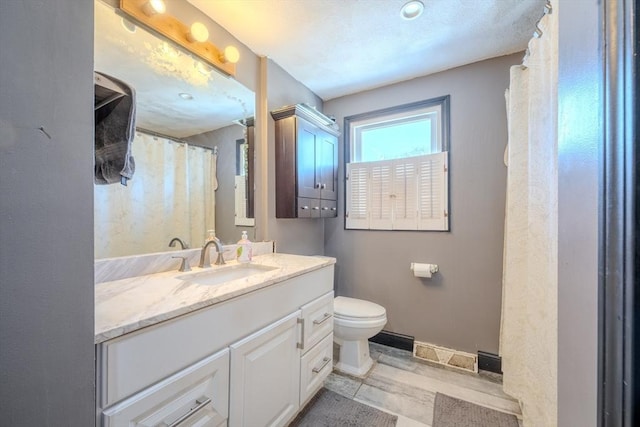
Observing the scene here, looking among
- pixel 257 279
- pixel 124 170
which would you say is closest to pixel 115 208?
pixel 124 170

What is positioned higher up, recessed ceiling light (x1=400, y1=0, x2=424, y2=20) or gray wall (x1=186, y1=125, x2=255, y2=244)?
recessed ceiling light (x1=400, y1=0, x2=424, y2=20)

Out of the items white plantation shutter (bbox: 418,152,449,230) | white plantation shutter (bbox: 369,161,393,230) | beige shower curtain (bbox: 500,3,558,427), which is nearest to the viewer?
beige shower curtain (bbox: 500,3,558,427)

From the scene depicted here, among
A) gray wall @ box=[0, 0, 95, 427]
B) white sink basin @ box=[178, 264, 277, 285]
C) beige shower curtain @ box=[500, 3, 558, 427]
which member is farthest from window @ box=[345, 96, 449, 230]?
gray wall @ box=[0, 0, 95, 427]

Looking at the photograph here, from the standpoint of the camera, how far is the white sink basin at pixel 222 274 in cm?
128

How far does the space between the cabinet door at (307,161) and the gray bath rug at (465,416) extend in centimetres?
159

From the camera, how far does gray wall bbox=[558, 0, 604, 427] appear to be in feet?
1.46

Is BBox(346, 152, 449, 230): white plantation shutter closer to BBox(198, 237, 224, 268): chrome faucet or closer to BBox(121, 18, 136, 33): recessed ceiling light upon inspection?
BBox(198, 237, 224, 268): chrome faucet

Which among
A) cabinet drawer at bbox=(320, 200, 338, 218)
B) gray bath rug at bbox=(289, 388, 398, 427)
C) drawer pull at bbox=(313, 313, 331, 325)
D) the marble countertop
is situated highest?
cabinet drawer at bbox=(320, 200, 338, 218)

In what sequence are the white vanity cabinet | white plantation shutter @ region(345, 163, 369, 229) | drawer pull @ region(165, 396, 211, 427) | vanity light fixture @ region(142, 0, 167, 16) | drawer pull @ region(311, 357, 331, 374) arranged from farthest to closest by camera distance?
white plantation shutter @ region(345, 163, 369, 229), drawer pull @ region(311, 357, 331, 374), vanity light fixture @ region(142, 0, 167, 16), drawer pull @ region(165, 396, 211, 427), the white vanity cabinet

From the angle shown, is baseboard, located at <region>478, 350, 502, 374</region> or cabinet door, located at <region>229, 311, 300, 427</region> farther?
baseboard, located at <region>478, 350, 502, 374</region>

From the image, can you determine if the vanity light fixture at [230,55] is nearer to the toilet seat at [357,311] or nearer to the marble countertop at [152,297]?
the marble countertop at [152,297]

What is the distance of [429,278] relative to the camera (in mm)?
2127

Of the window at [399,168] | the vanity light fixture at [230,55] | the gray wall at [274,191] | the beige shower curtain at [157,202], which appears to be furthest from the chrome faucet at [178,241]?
the window at [399,168]

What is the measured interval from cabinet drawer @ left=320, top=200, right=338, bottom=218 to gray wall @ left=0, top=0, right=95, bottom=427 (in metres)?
1.73
